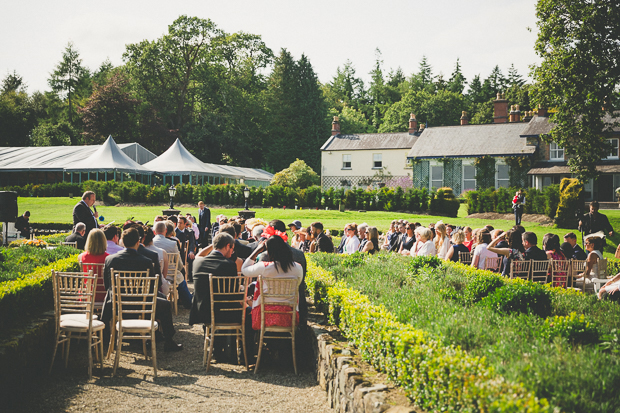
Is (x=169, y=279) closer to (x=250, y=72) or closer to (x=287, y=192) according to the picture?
(x=287, y=192)

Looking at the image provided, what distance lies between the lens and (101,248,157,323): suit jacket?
612 centimetres

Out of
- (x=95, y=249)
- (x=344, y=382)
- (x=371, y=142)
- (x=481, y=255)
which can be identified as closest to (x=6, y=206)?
(x=95, y=249)


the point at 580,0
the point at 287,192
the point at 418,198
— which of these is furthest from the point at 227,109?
the point at 580,0

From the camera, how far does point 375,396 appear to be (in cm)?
356

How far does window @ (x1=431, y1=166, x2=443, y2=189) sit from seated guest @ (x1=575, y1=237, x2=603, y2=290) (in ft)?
98.3

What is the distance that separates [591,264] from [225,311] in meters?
6.72

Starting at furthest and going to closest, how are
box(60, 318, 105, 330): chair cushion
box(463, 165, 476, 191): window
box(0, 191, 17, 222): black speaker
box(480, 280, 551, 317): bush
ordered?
box(463, 165, 476, 191): window < box(0, 191, 17, 222): black speaker < box(60, 318, 105, 330): chair cushion < box(480, 280, 551, 317): bush

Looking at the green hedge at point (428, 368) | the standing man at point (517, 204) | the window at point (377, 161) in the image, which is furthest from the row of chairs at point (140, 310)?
the window at point (377, 161)

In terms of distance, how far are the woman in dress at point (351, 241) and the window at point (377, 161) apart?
32.8 metres

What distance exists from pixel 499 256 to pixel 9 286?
27.3 feet

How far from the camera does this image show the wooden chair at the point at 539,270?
8.36 meters

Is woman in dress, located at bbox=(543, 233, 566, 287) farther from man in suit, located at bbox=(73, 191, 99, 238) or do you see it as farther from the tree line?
the tree line

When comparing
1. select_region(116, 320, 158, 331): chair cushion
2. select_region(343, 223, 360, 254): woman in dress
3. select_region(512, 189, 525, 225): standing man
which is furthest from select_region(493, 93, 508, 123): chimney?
select_region(116, 320, 158, 331): chair cushion

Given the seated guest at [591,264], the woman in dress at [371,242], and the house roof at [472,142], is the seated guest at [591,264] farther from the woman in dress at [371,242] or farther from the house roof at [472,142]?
the house roof at [472,142]
